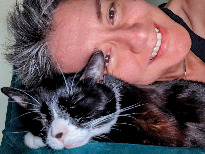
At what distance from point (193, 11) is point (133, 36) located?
702 millimetres

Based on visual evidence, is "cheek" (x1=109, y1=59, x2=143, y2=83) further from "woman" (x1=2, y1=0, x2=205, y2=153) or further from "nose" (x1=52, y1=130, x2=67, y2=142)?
"nose" (x1=52, y1=130, x2=67, y2=142)

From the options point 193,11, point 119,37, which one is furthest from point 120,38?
point 193,11

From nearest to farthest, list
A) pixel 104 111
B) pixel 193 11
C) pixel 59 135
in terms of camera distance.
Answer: pixel 59 135
pixel 104 111
pixel 193 11

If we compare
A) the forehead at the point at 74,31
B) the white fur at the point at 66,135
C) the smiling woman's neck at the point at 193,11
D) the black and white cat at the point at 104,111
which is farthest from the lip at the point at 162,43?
the smiling woman's neck at the point at 193,11

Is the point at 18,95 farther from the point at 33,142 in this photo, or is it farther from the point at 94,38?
the point at 94,38

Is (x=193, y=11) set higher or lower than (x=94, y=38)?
higher

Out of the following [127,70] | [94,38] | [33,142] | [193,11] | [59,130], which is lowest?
[33,142]

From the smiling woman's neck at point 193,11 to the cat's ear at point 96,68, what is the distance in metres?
0.73

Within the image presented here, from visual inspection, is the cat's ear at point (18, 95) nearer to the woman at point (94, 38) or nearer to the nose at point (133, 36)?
the woman at point (94, 38)

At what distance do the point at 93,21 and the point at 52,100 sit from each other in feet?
1.06

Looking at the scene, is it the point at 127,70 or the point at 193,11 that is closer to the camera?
the point at 127,70

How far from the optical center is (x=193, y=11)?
1.32 metres

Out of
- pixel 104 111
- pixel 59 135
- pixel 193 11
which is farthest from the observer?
pixel 193 11

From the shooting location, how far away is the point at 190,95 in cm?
96
